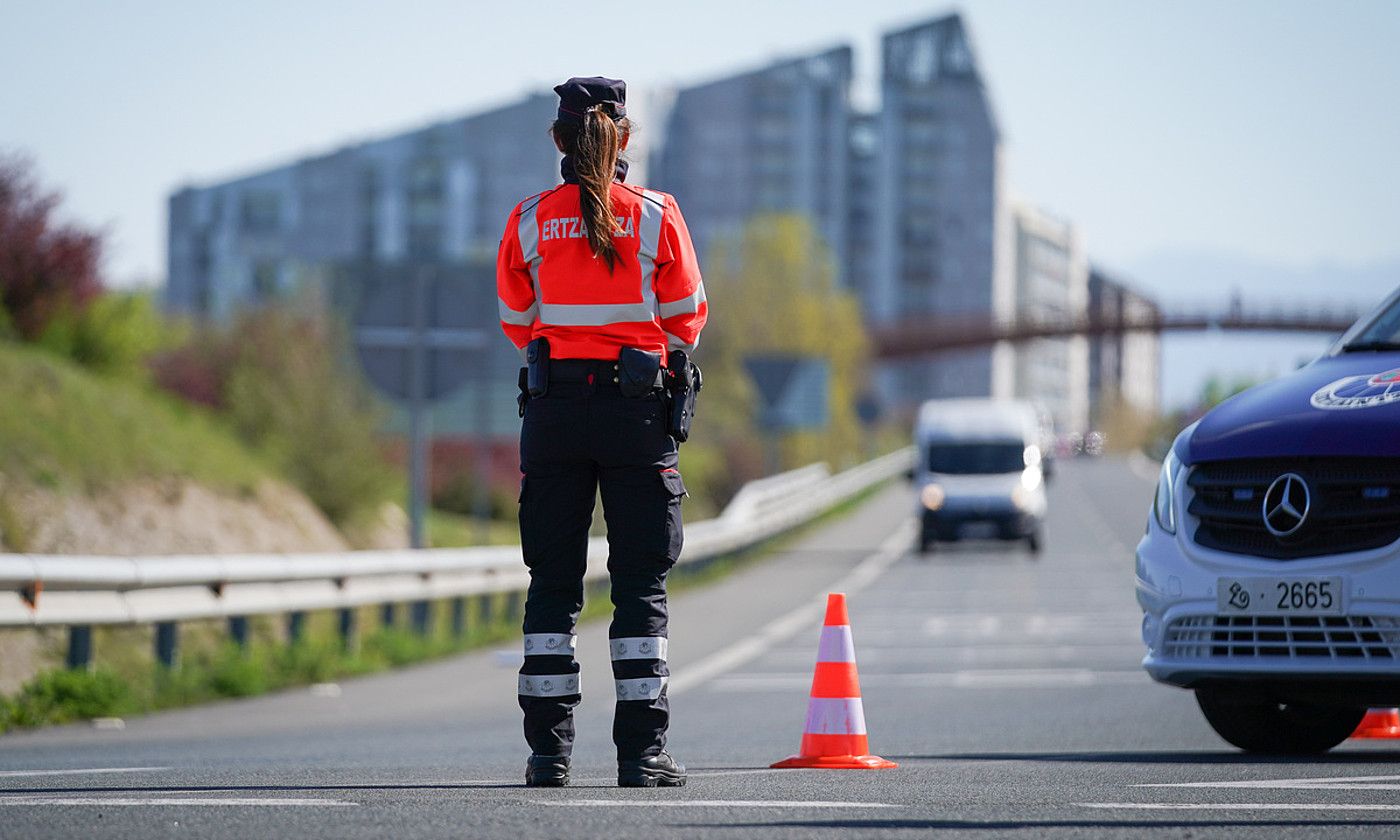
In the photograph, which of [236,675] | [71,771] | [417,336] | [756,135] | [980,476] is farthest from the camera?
[756,135]

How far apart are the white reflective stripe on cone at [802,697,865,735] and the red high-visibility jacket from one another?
171cm

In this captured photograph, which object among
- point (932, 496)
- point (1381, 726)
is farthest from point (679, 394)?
point (932, 496)

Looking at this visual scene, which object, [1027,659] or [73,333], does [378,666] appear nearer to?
[1027,659]

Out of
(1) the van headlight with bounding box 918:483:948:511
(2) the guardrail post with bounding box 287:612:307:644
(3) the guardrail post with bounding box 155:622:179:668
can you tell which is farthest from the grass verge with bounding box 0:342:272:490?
(1) the van headlight with bounding box 918:483:948:511

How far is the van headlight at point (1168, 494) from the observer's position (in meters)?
8.45

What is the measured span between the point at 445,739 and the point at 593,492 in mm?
4567

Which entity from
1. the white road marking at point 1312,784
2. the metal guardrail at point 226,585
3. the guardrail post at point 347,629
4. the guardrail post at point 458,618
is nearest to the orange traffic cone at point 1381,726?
the white road marking at point 1312,784

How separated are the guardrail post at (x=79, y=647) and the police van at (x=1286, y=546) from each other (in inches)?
270

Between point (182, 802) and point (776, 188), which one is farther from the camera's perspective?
point (776, 188)

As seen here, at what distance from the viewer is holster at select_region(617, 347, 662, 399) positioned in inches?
273

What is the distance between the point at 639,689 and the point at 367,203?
11068cm

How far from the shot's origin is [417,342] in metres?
22.2

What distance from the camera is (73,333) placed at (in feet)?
82.2

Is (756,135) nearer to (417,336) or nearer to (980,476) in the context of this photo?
(980,476)
